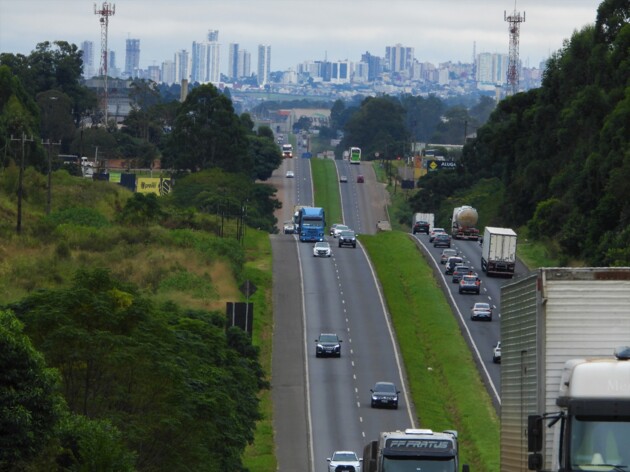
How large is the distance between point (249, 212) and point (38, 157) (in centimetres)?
2567

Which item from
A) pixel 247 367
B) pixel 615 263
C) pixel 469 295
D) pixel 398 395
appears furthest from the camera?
pixel 469 295

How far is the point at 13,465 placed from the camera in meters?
27.8

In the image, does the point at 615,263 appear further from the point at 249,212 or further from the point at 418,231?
the point at 249,212

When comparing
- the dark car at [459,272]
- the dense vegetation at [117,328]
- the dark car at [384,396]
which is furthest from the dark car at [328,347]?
the dark car at [459,272]

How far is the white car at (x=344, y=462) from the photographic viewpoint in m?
49.4

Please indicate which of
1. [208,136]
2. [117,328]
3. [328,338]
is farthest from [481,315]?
[208,136]

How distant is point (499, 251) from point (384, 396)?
106ft

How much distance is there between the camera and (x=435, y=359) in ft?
254

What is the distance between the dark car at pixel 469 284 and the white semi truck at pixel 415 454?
202 feet

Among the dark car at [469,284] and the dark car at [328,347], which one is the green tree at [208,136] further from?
the dark car at [328,347]

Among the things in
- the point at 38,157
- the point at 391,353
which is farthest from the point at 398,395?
the point at 38,157

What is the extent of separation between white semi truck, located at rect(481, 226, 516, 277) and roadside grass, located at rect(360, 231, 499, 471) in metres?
3.81

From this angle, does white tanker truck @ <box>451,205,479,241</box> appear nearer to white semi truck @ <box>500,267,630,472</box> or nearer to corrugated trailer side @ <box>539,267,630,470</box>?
white semi truck @ <box>500,267,630,472</box>

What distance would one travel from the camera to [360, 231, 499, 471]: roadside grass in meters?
60.9
